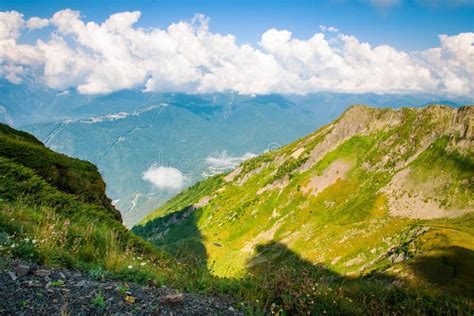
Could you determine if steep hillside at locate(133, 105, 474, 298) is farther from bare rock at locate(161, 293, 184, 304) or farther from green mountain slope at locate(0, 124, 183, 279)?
bare rock at locate(161, 293, 184, 304)

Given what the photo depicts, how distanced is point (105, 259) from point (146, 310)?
2653 mm

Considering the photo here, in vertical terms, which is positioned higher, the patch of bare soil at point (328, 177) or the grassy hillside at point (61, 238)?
the grassy hillside at point (61, 238)

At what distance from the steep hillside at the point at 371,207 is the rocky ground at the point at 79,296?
3382 centimetres

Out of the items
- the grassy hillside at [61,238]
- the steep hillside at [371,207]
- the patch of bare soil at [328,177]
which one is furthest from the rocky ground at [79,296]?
the patch of bare soil at [328,177]

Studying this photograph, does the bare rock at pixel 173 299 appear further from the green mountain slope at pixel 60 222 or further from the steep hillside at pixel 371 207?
the steep hillside at pixel 371 207

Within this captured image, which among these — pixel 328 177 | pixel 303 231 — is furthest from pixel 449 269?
pixel 328 177

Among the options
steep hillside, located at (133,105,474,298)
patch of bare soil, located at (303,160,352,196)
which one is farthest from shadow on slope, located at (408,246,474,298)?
patch of bare soil, located at (303,160,352,196)

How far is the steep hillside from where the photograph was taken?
55.5m

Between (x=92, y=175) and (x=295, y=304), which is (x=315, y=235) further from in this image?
(x=295, y=304)

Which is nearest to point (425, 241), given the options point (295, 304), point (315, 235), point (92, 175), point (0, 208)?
point (315, 235)

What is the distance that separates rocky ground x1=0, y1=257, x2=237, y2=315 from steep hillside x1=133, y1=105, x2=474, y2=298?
33.8 meters

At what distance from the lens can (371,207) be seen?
96.8m

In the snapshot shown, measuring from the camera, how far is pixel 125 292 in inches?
287

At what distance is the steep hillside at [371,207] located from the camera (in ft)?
182
